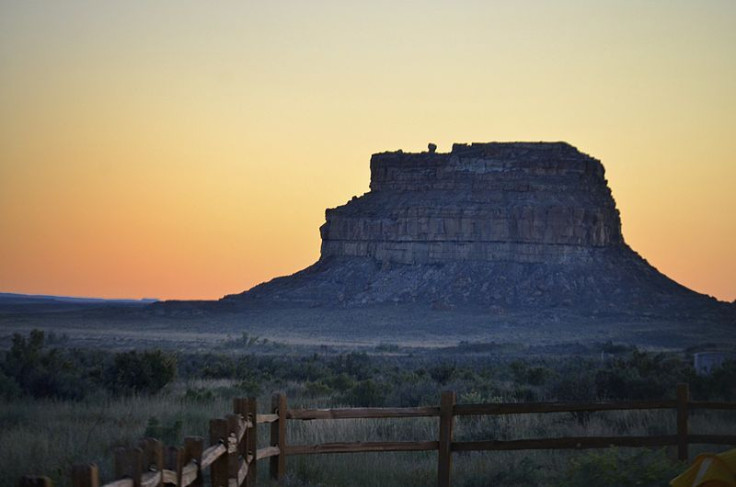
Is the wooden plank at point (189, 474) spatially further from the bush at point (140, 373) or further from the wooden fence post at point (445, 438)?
the bush at point (140, 373)

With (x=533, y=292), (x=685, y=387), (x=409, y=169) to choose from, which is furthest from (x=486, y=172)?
(x=685, y=387)

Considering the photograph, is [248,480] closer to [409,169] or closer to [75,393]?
[75,393]

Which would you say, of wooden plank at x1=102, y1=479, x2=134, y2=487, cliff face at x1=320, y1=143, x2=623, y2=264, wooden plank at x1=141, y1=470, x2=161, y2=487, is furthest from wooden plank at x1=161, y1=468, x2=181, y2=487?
cliff face at x1=320, y1=143, x2=623, y2=264

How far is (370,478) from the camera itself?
47.5 ft

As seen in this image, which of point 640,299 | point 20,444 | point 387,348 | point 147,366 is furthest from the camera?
point 640,299

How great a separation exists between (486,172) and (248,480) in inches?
4670

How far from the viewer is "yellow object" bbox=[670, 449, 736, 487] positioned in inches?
311

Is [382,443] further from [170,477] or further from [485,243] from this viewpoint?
[485,243]

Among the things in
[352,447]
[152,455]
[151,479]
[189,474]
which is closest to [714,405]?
[352,447]

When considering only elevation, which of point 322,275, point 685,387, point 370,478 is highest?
point 322,275

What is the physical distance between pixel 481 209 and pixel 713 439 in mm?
112649

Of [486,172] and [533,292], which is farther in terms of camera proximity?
[486,172]

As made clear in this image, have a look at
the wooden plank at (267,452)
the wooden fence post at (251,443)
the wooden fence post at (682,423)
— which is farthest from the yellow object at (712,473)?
the wooden fence post at (682,423)

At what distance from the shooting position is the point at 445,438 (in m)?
13.7
